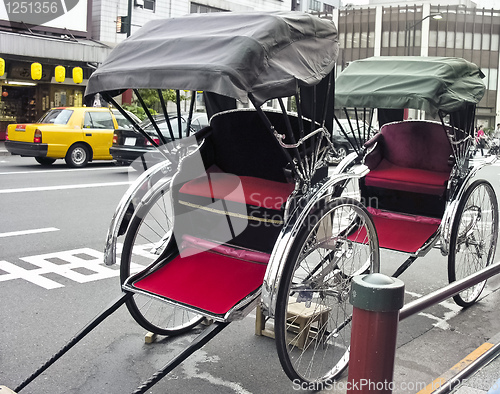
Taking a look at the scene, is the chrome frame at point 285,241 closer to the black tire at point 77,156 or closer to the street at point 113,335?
the street at point 113,335

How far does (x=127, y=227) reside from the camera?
145 inches

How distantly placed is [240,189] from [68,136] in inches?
438

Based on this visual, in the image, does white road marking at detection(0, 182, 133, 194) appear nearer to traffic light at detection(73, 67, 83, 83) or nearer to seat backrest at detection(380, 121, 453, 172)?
seat backrest at detection(380, 121, 453, 172)

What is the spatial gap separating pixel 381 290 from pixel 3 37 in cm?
1939

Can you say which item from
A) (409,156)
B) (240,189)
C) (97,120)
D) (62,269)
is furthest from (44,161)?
(240,189)

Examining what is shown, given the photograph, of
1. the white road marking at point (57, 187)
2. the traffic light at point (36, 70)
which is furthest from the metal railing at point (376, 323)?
the traffic light at point (36, 70)

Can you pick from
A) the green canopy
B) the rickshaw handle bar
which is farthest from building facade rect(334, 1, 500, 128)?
the rickshaw handle bar

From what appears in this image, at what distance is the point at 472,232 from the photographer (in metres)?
4.88

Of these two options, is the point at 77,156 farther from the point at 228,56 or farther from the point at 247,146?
the point at 228,56

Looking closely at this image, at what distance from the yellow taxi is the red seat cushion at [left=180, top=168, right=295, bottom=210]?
10.1m

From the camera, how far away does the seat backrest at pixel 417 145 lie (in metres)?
5.29

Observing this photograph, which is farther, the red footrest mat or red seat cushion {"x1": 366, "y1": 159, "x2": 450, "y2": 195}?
red seat cushion {"x1": 366, "y1": 159, "x2": 450, "y2": 195}

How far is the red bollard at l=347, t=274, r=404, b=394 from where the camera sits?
1.64 metres

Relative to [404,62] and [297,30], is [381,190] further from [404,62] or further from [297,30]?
[297,30]
